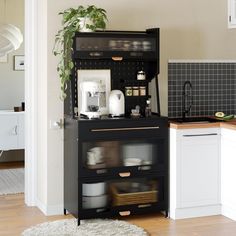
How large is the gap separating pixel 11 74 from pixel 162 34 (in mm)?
3087

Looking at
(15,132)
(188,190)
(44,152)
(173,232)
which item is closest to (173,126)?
(188,190)

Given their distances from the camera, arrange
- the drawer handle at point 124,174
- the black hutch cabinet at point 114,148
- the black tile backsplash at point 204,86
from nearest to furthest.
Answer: the black hutch cabinet at point 114,148, the drawer handle at point 124,174, the black tile backsplash at point 204,86

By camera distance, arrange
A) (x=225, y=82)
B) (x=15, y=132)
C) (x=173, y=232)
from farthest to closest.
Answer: (x=15, y=132) < (x=225, y=82) < (x=173, y=232)

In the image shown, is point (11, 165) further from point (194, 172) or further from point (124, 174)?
point (194, 172)

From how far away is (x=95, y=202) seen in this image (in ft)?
15.8

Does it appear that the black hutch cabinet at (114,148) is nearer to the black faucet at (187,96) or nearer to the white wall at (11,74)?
the black faucet at (187,96)

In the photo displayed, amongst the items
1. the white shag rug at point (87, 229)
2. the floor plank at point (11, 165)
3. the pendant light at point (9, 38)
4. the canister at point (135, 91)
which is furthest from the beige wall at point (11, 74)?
the white shag rug at point (87, 229)

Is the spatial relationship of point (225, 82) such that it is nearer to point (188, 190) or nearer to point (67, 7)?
point (188, 190)

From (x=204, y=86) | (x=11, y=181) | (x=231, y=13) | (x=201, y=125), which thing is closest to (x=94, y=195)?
(x=201, y=125)

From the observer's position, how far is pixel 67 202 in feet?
16.5

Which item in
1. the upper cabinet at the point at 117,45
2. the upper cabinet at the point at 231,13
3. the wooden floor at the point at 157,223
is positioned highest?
the upper cabinet at the point at 231,13

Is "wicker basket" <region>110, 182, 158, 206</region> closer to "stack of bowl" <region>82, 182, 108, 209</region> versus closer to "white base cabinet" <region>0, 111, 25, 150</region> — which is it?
"stack of bowl" <region>82, 182, 108, 209</region>

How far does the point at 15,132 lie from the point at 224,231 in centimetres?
377

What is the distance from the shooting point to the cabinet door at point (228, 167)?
4.92 meters
